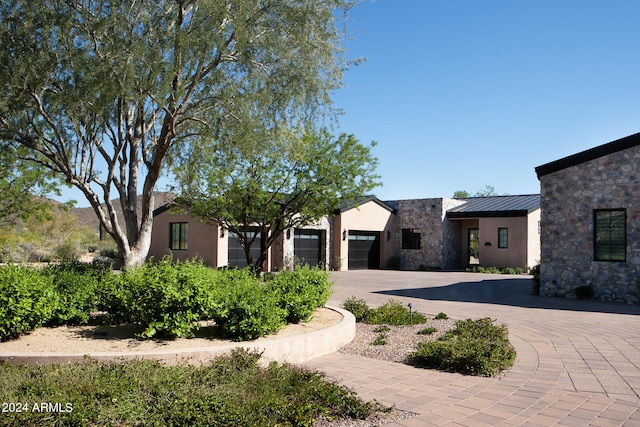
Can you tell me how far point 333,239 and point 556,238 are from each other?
42.7ft

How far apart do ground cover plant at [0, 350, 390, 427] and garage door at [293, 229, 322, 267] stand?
18.6 metres

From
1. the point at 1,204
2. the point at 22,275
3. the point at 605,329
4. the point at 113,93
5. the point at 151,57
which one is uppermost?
the point at 151,57

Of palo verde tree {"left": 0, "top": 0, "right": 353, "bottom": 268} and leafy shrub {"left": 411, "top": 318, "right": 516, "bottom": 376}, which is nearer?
leafy shrub {"left": 411, "top": 318, "right": 516, "bottom": 376}

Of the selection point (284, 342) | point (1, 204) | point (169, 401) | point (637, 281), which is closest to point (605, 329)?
point (637, 281)

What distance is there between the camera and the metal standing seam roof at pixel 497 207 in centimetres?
2522

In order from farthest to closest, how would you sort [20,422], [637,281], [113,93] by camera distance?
[637,281] < [113,93] < [20,422]

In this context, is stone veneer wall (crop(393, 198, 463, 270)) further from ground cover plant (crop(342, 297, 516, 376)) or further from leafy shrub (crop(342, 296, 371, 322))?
ground cover plant (crop(342, 297, 516, 376))

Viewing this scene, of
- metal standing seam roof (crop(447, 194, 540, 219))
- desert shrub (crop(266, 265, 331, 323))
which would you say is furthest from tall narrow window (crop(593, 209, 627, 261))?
metal standing seam roof (crop(447, 194, 540, 219))

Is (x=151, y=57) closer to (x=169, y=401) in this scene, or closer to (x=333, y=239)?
(x=169, y=401)

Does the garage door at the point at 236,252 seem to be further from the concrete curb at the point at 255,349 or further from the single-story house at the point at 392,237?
the concrete curb at the point at 255,349

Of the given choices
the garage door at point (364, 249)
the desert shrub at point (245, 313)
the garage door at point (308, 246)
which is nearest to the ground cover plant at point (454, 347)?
the desert shrub at point (245, 313)

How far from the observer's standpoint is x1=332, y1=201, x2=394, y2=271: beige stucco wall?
25734 mm

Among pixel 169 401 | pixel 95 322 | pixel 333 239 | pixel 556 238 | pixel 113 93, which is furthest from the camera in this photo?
pixel 333 239

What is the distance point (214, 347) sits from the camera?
6227mm
